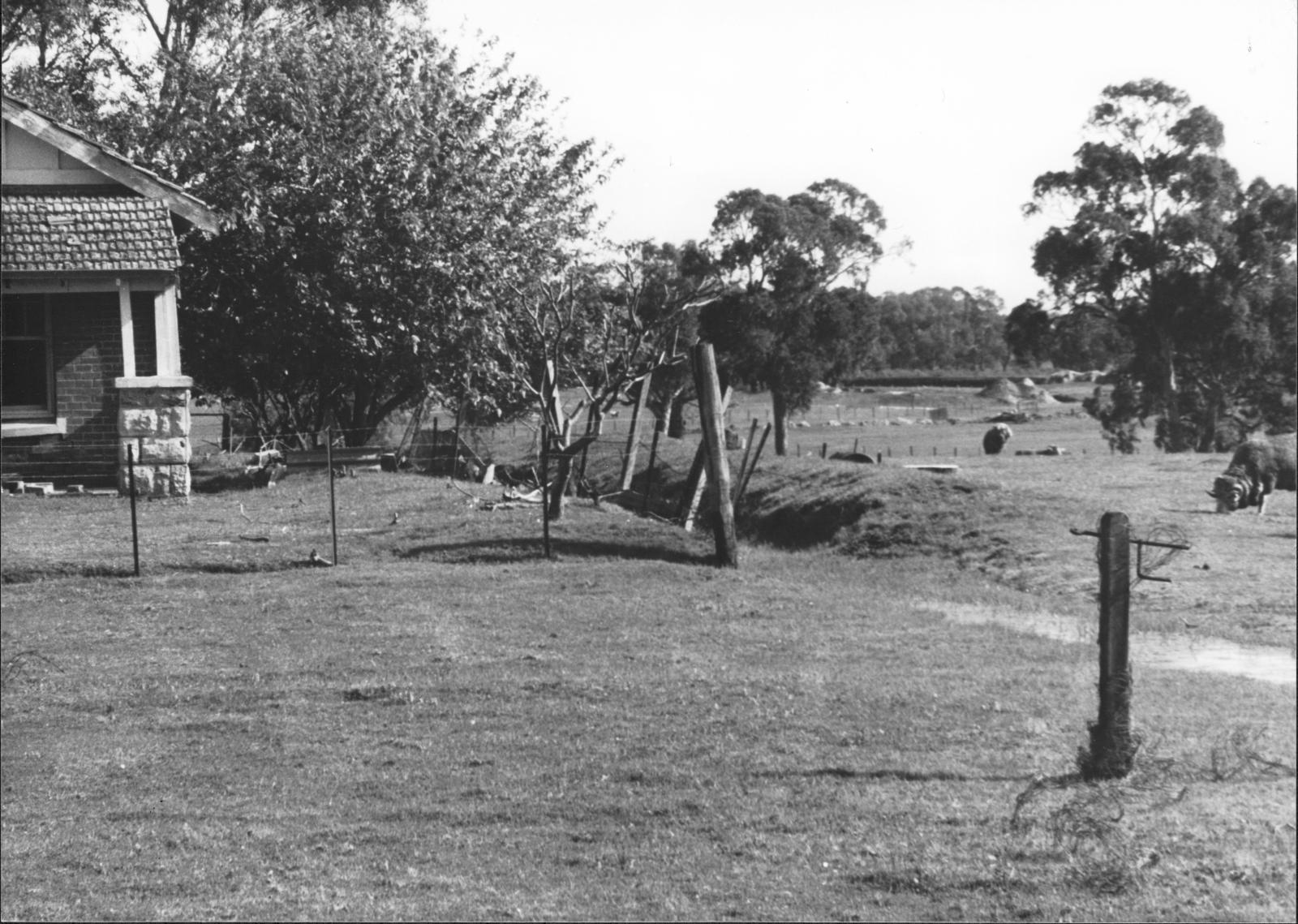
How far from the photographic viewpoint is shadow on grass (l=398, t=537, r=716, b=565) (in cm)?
1438

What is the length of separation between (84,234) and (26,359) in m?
0.88

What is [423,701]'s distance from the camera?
30.6 feet

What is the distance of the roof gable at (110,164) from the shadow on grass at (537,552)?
17.6 feet

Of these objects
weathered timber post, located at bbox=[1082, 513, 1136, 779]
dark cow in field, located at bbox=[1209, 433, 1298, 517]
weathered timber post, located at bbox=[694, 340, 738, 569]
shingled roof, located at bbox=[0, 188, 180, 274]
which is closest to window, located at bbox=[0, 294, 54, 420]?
shingled roof, located at bbox=[0, 188, 180, 274]

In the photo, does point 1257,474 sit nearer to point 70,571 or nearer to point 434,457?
point 434,457

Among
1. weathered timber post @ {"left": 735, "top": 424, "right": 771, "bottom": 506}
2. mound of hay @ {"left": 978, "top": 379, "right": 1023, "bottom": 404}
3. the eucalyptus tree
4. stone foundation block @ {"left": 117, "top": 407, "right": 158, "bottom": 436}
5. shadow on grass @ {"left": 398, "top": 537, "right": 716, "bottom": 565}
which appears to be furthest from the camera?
weathered timber post @ {"left": 735, "top": 424, "right": 771, "bottom": 506}

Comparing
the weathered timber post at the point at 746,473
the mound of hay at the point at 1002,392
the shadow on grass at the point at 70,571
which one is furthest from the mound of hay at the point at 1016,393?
the shadow on grass at the point at 70,571

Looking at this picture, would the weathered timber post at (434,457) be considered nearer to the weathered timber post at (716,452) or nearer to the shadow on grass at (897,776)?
the weathered timber post at (716,452)

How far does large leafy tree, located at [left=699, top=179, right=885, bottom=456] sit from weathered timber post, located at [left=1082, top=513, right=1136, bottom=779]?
216 centimetres

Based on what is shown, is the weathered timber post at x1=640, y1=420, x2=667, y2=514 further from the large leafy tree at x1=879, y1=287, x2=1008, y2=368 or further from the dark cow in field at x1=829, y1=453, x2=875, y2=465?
the large leafy tree at x1=879, y1=287, x2=1008, y2=368

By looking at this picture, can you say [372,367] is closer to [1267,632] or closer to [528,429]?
[1267,632]

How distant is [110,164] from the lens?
9219mm

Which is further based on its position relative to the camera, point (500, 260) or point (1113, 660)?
point (500, 260)

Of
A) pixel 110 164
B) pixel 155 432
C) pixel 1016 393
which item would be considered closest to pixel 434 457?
pixel 1016 393
